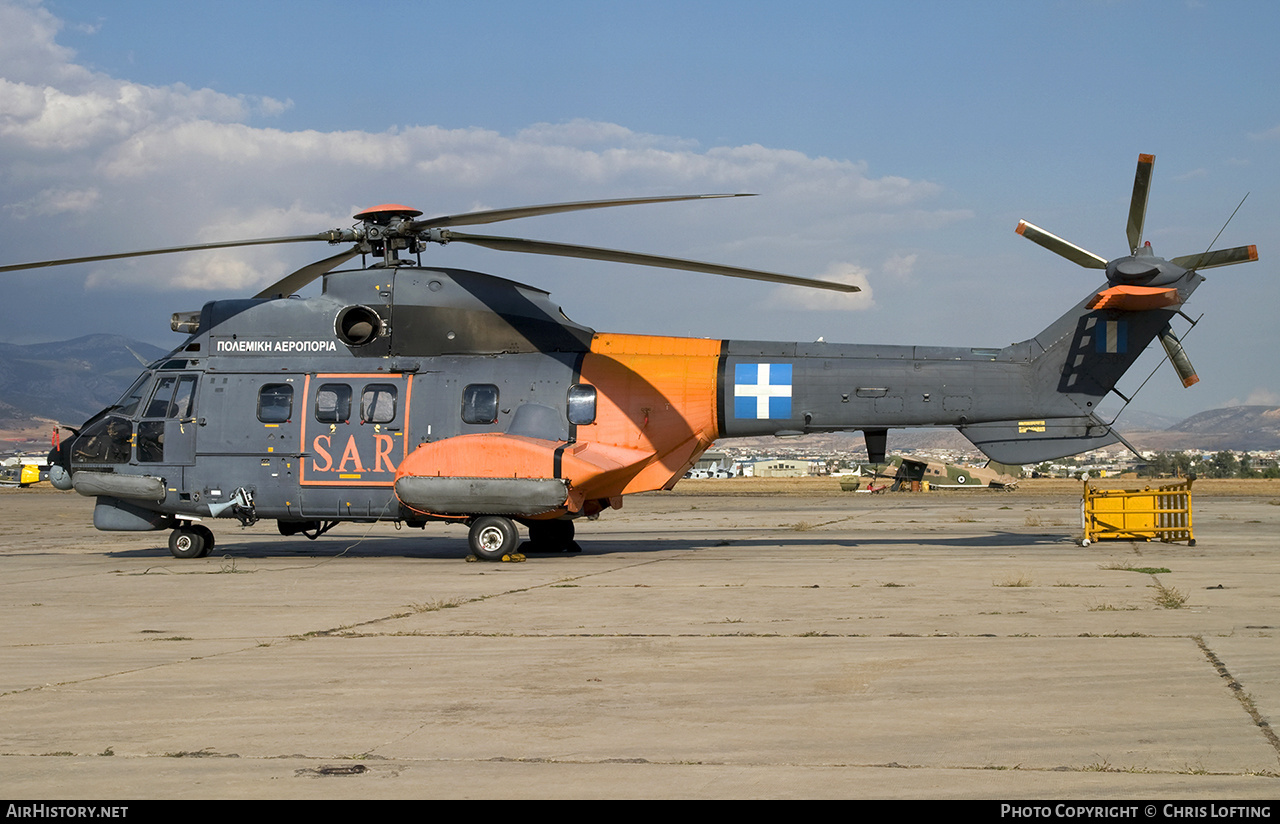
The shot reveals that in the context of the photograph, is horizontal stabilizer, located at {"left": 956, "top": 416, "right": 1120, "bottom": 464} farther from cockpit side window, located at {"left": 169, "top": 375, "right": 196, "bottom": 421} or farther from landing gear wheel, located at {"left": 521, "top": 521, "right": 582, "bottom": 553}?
cockpit side window, located at {"left": 169, "top": 375, "right": 196, "bottom": 421}

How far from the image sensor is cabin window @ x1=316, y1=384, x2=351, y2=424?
17750mm

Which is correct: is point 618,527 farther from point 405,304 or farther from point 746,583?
point 746,583

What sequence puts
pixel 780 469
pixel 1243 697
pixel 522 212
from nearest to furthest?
pixel 1243 697 < pixel 522 212 < pixel 780 469

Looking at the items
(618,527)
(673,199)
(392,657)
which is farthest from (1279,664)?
(618,527)

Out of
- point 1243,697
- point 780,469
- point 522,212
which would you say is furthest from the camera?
point 780,469

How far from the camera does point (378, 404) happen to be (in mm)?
17703

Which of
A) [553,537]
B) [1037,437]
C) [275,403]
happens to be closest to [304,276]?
[275,403]

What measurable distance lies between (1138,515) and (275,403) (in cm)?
1576

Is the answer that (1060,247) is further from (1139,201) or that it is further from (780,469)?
(780,469)

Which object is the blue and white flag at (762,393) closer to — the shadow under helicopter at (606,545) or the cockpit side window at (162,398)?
the shadow under helicopter at (606,545)

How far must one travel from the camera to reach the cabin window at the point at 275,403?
17.9 meters

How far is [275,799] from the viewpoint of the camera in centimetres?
488

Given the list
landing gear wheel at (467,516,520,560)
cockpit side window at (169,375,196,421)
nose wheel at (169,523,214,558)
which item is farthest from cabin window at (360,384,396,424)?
nose wheel at (169,523,214,558)

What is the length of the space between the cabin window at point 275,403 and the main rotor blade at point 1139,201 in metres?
13.9
